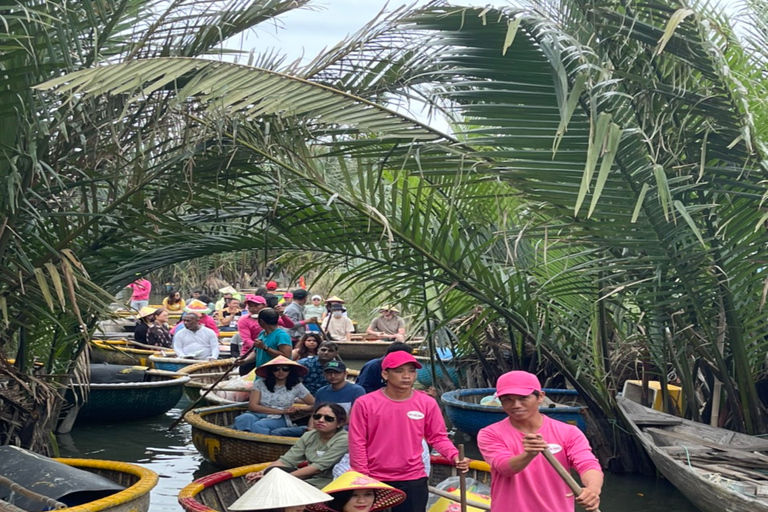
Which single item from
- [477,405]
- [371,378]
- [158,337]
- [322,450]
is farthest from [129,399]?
[322,450]

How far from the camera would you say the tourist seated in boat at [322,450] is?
591 centimetres

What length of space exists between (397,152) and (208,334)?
9.04 m

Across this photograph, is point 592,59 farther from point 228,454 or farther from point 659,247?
point 228,454

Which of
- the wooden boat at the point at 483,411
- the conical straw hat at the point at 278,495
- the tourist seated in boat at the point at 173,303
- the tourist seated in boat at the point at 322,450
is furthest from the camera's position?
the tourist seated in boat at the point at 173,303

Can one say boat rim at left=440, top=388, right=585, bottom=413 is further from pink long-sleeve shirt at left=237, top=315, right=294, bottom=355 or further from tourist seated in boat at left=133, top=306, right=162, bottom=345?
tourist seated in boat at left=133, top=306, right=162, bottom=345

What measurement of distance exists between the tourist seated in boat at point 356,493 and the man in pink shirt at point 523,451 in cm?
102

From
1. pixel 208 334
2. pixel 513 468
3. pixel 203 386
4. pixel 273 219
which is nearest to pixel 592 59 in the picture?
pixel 273 219

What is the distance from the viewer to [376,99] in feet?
21.8

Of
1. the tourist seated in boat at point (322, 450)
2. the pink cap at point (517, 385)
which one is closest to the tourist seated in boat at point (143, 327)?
the tourist seated in boat at point (322, 450)

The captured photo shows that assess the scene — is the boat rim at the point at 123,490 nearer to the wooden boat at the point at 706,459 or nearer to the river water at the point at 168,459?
the river water at the point at 168,459

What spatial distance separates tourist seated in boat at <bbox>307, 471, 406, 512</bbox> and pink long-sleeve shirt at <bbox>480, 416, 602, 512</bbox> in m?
1.06

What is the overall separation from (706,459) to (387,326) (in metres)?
13.0

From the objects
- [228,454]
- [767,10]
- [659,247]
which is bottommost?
[228,454]

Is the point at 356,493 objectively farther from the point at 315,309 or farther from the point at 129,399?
the point at 315,309
